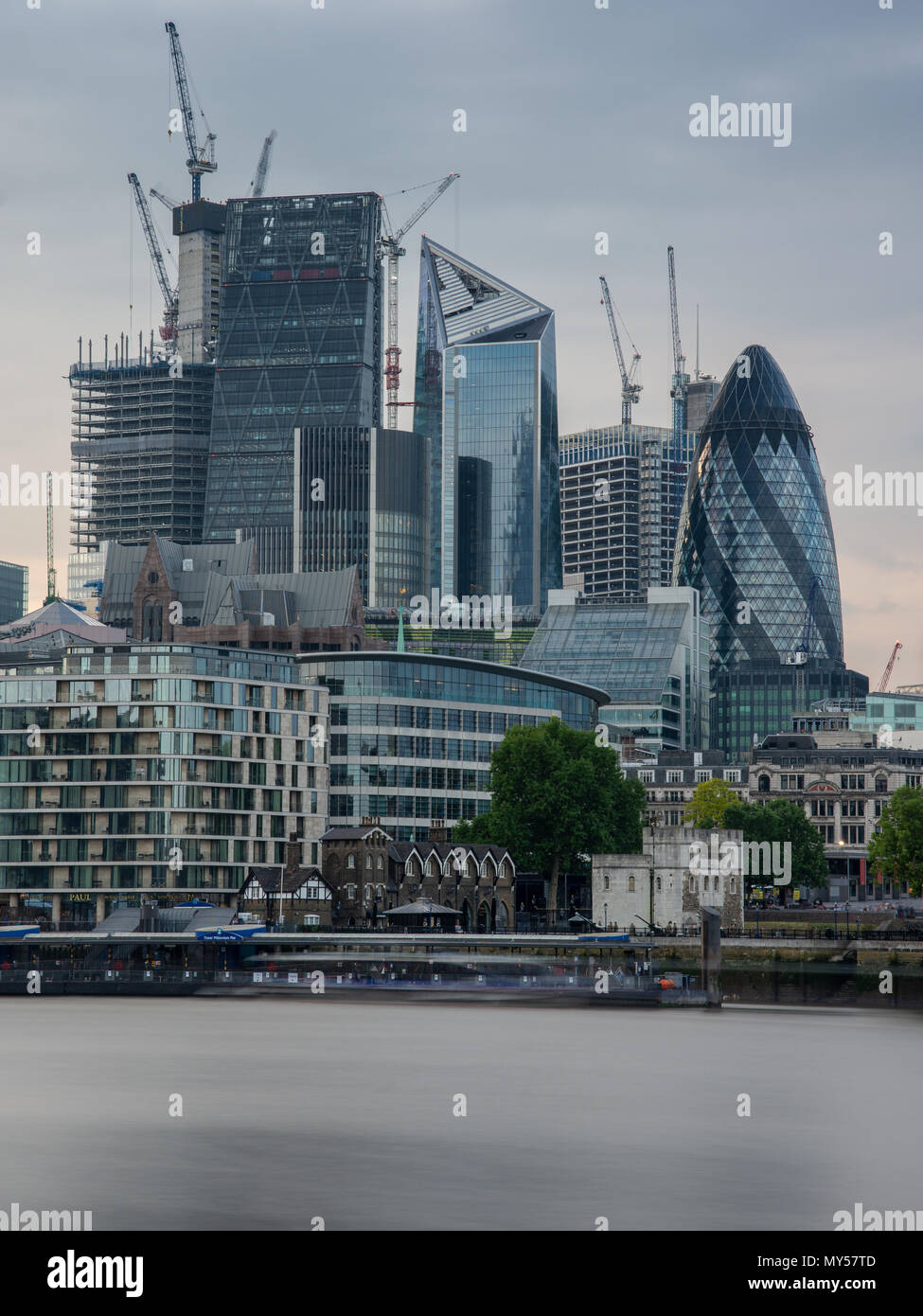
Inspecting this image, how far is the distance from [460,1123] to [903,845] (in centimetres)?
8970

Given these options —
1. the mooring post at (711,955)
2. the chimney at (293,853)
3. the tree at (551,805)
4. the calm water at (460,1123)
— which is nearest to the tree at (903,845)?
the tree at (551,805)

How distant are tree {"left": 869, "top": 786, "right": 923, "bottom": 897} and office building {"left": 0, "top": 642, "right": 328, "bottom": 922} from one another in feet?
165

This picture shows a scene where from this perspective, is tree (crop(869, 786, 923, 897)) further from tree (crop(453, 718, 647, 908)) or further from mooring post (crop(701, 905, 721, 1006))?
mooring post (crop(701, 905, 721, 1006))

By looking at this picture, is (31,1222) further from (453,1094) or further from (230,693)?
(230,693)

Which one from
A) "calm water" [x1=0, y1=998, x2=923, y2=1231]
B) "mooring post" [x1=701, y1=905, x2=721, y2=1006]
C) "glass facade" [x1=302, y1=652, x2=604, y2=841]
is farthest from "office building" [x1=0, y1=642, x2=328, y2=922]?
"calm water" [x1=0, y1=998, x2=923, y2=1231]

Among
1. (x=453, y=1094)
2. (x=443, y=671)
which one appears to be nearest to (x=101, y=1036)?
(x=453, y=1094)

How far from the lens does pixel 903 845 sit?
6029 inches

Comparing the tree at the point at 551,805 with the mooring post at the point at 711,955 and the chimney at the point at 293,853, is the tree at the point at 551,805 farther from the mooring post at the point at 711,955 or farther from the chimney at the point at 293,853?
the mooring post at the point at 711,955

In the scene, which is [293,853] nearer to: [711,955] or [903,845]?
[711,955]

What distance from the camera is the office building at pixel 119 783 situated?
531ft

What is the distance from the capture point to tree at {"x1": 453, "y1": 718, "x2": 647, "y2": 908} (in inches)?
6624

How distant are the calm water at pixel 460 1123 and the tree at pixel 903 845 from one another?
4547 centimetres
